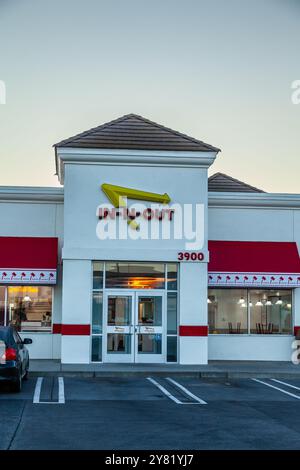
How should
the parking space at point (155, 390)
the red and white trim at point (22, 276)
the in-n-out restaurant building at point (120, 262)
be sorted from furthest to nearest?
the red and white trim at point (22, 276), the in-n-out restaurant building at point (120, 262), the parking space at point (155, 390)

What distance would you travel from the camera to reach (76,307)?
75.3 ft

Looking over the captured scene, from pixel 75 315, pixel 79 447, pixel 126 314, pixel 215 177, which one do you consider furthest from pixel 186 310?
pixel 79 447

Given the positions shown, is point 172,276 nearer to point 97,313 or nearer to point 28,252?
point 97,313

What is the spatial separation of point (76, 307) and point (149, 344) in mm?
2596

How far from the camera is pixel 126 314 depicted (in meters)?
23.5

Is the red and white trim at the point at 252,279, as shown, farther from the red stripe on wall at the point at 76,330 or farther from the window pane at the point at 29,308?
the window pane at the point at 29,308

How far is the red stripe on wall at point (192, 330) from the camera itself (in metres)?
23.3

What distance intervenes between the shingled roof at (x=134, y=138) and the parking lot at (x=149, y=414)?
294 inches

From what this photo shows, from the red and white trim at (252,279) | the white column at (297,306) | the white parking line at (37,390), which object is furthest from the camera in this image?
the white column at (297,306)

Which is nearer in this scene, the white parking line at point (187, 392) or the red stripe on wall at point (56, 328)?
the white parking line at point (187, 392)

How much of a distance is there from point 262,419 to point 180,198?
1143cm

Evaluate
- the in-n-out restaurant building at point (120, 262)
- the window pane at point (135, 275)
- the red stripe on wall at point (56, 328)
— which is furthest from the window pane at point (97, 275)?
the red stripe on wall at point (56, 328)

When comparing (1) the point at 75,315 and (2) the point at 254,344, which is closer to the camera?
(1) the point at 75,315
